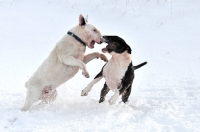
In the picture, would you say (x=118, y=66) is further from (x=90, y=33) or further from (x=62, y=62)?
(x=62, y=62)

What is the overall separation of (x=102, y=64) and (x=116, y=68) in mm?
3260

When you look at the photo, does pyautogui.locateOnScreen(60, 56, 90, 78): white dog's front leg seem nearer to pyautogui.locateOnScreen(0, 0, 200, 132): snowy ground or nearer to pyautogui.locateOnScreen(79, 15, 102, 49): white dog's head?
pyautogui.locateOnScreen(79, 15, 102, 49): white dog's head

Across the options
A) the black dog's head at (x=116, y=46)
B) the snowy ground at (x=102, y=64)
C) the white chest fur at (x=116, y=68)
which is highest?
the black dog's head at (x=116, y=46)

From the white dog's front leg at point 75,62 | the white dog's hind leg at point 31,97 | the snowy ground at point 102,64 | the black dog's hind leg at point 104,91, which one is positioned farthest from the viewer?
the black dog's hind leg at point 104,91

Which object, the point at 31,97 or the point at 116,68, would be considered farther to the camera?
the point at 31,97

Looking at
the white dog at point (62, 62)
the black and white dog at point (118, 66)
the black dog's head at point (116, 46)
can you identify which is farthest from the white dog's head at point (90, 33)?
the black dog's head at point (116, 46)

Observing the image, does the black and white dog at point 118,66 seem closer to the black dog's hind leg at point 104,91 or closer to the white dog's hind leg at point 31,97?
the black dog's hind leg at point 104,91

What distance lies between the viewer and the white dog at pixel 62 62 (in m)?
5.21

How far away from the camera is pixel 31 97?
5219 mm

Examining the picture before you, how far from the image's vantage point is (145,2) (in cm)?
1173

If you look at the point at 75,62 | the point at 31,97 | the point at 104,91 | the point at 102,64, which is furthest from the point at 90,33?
the point at 102,64

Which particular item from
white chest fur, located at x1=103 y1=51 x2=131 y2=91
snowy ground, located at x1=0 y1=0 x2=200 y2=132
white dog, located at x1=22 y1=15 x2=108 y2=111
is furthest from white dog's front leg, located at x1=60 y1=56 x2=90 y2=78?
snowy ground, located at x1=0 y1=0 x2=200 y2=132

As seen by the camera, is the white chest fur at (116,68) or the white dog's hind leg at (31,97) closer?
the white chest fur at (116,68)

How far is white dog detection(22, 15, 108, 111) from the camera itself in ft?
17.1
